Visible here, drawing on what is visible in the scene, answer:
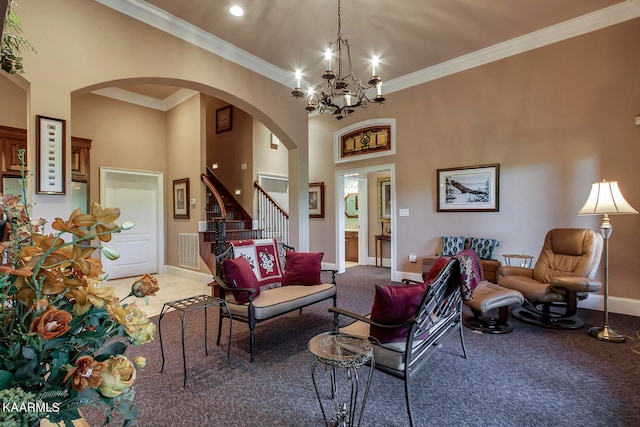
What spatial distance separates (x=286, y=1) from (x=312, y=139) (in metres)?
3.66

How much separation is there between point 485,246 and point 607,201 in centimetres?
165

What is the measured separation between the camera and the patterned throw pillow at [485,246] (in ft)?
14.7

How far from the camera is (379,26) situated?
381 centimetres

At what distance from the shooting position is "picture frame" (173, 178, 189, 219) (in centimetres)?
588

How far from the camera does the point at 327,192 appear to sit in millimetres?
6688

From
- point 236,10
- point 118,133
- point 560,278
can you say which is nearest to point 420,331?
point 560,278

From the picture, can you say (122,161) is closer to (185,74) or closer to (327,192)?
(185,74)

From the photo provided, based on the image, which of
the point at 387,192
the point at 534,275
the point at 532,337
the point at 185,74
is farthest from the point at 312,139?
the point at 532,337

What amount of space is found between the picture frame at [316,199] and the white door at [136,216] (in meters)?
3.27

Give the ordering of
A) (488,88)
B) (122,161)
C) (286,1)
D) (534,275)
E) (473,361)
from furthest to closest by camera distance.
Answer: (122,161), (488,88), (534,275), (286,1), (473,361)

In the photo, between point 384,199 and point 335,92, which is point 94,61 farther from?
point 384,199

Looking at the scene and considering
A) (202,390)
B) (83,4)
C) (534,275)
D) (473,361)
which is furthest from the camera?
(534,275)

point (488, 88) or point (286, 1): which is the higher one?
point (286, 1)

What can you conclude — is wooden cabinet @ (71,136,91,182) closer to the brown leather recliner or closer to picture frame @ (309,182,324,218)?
picture frame @ (309,182,324,218)
